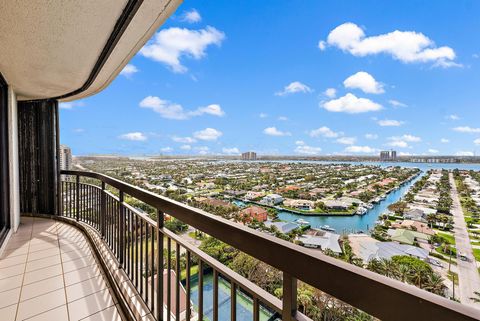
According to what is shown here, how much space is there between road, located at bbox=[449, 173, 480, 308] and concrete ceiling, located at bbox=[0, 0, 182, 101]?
2789 mm

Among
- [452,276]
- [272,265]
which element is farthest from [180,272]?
[452,276]

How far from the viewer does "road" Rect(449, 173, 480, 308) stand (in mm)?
1453

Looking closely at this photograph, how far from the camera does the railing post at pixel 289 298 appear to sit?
0.66 m

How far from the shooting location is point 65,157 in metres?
5.18

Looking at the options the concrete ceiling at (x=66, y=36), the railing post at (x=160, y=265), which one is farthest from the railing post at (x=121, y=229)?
the concrete ceiling at (x=66, y=36)

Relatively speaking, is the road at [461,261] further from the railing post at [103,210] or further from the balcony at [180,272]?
the railing post at [103,210]

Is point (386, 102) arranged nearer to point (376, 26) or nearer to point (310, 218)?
point (376, 26)

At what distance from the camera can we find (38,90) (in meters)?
3.90

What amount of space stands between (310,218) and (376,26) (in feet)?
17.9

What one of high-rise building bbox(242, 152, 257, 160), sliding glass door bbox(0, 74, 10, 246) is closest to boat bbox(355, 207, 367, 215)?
sliding glass door bbox(0, 74, 10, 246)

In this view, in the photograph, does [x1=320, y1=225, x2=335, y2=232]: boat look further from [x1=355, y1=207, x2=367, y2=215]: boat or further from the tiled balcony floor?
the tiled balcony floor

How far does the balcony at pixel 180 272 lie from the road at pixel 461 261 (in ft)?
3.75

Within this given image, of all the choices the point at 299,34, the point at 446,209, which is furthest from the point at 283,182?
the point at 299,34

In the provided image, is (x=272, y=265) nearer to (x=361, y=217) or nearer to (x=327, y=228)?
(x=327, y=228)
